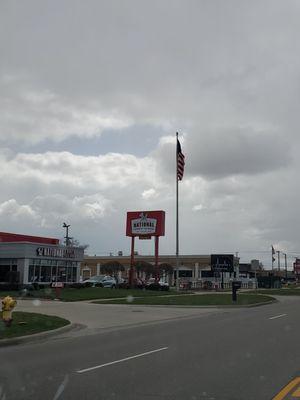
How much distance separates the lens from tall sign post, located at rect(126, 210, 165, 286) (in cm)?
5494

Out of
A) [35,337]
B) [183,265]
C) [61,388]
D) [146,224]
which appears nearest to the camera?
[61,388]

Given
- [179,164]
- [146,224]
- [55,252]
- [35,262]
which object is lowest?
[35,262]

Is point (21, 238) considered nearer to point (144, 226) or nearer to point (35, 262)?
point (35, 262)

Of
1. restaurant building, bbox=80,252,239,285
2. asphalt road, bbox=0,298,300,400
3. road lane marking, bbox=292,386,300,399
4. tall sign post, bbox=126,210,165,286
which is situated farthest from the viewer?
restaurant building, bbox=80,252,239,285

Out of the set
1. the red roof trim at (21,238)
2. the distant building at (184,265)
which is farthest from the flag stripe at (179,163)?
the distant building at (184,265)

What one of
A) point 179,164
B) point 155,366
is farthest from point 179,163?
point 155,366

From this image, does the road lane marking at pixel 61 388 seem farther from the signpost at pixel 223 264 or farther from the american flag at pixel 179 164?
the signpost at pixel 223 264

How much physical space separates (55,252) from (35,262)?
289 centimetres

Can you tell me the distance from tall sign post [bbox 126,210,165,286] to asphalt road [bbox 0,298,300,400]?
37950 mm

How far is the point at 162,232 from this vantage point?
180 ft

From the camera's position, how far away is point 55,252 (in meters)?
54.2

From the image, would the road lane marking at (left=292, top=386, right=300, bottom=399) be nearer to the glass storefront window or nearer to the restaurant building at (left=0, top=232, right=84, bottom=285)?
the restaurant building at (left=0, top=232, right=84, bottom=285)

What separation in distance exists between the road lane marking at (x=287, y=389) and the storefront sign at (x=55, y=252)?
44683 millimetres

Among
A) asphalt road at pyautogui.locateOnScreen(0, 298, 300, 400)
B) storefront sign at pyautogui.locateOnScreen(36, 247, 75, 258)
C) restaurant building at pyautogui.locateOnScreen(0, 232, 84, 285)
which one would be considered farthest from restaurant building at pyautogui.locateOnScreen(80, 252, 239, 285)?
asphalt road at pyautogui.locateOnScreen(0, 298, 300, 400)
